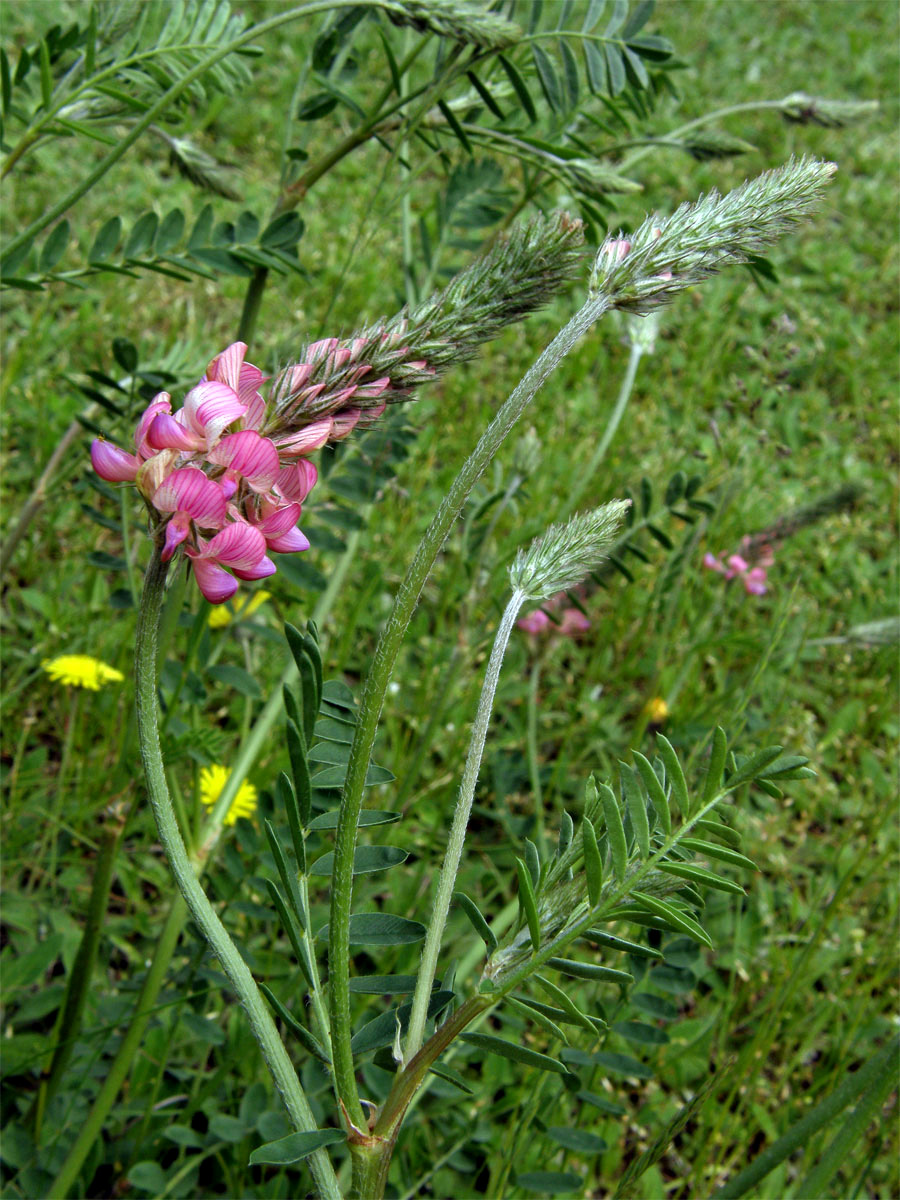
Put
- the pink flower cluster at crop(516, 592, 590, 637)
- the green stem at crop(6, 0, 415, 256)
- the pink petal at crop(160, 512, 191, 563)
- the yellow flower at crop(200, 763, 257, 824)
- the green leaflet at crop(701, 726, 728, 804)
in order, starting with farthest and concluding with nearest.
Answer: the pink flower cluster at crop(516, 592, 590, 637) < the yellow flower at crop(200, 763, 257, 824) < the green stem at crop(6, 0, 415, 256) < the green leaflet at crop(701, 726, 728, 804) < the pink petal at crop(160, 512, 191, 563)

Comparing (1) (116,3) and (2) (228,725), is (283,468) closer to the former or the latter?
(1) (116,3)

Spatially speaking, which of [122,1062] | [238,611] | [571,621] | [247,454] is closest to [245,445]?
[247,454]

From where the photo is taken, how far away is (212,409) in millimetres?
691

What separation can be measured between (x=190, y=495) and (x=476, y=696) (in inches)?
54.1

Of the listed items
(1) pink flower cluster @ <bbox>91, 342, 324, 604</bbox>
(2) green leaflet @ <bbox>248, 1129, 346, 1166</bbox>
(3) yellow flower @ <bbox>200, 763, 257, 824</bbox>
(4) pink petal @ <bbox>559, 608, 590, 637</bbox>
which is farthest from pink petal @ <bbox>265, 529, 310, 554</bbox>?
(4) pink petal @ <bbox>559, 608, 590, 637</bbox>

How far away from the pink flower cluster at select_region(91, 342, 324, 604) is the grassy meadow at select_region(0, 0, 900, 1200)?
0.25m

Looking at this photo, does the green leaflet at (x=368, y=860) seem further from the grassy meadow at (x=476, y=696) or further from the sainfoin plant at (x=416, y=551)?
the grassy meadow at (x=476, y=696)

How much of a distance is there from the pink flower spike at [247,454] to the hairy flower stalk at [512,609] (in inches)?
7.8

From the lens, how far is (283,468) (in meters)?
0.73

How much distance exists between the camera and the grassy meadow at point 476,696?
1.40 m

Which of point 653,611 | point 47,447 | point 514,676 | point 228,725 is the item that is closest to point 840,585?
point 653,611

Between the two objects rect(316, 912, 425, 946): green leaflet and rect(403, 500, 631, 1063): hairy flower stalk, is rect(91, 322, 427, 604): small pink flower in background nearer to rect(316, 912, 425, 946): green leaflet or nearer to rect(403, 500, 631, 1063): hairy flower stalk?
rect(403, 500, 631, 1063): hairy flower stalk

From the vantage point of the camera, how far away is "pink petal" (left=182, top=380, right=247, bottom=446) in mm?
691

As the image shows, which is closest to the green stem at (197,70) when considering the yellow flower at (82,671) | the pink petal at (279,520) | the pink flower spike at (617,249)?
the pink flower spike at (617,249)
